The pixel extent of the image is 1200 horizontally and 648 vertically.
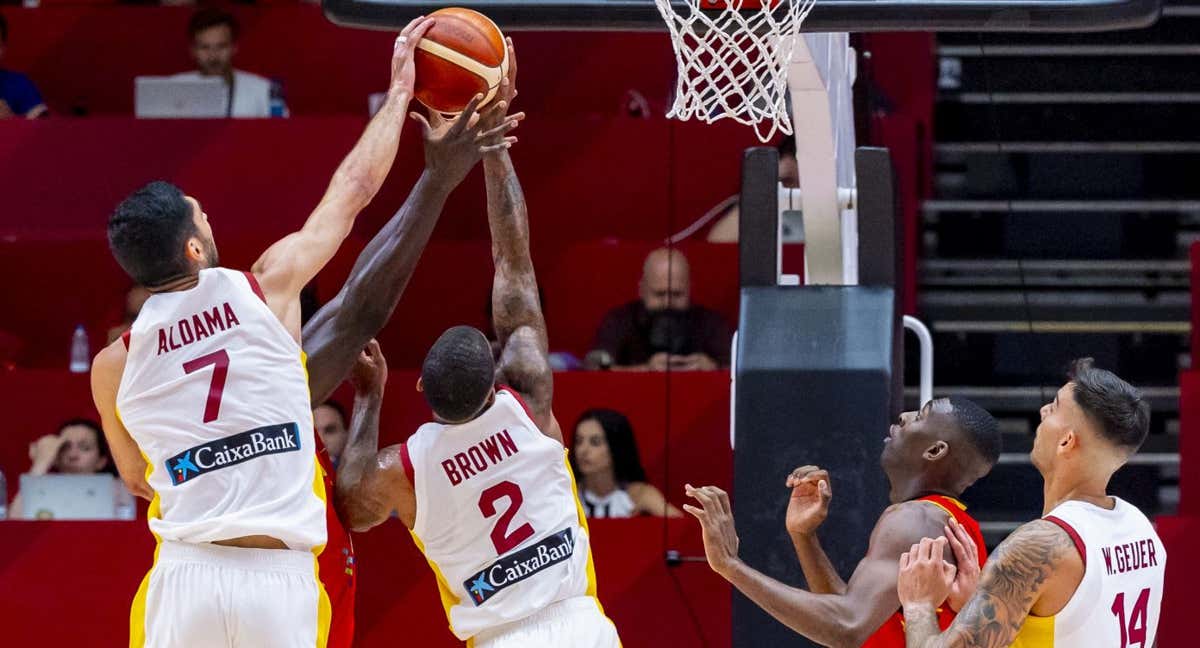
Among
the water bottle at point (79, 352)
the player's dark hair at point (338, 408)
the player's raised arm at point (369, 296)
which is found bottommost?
the player's dark hair at point (338, 408)

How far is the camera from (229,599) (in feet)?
13.9

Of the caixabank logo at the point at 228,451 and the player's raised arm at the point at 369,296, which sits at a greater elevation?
the player's raised arm at the point at 369,296

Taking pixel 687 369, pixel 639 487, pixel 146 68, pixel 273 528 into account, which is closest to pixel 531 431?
pixel 273 528

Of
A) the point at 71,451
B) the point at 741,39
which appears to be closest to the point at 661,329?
the point at 71,451

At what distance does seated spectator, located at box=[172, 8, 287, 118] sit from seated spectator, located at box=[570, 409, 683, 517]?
→ 8.21 feet

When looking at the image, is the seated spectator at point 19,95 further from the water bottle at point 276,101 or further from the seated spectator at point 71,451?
the seated spectator at point 71,451

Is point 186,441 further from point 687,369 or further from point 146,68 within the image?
point 146,68

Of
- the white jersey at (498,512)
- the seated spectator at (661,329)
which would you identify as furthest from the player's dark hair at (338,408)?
the white jersey at (498,512)

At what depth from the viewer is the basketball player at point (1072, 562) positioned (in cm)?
379

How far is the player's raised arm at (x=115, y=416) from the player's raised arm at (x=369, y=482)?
532mm

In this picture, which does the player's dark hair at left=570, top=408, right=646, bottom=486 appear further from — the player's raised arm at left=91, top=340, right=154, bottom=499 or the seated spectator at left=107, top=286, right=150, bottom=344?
the player's raised arm at left=91, top=340, right=154, bottom=499

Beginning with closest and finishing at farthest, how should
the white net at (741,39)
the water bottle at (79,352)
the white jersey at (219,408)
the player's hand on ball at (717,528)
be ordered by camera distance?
1. the white jersey at (219,408)
2. the player's hand on ball at (717,528)
3. the white net at (741,39)
4. the water bottle at (79,352)

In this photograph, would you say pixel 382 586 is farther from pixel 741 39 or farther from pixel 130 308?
pixel 741 39

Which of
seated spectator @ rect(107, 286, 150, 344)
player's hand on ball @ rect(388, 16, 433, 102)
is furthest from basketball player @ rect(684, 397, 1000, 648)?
seated spectator @ rect(107, 286, 150, 344)
